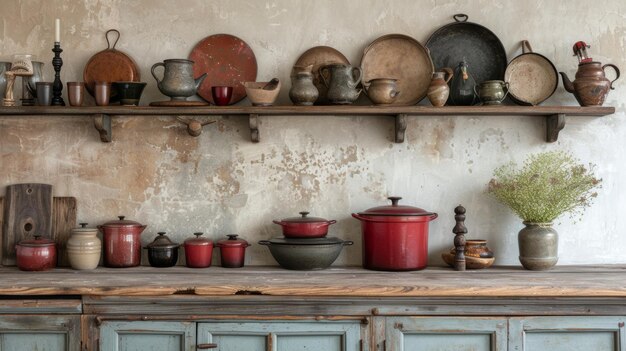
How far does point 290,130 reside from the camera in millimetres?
3484

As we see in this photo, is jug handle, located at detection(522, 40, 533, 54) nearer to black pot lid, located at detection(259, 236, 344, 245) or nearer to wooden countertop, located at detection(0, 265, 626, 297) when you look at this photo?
wooden countertop, located at detection(0, 265, 626, 297)

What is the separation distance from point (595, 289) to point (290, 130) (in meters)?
1.56

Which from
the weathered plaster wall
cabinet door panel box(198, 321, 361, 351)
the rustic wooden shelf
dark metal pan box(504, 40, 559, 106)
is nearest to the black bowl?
the rustic wooden shelf

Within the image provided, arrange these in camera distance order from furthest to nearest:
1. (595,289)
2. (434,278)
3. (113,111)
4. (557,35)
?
(557,35)
(113,111)
(434,278)
(595,289)

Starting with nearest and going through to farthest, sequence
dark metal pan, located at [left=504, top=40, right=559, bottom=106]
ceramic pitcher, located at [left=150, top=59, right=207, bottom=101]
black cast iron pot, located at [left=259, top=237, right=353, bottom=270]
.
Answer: black cast iron pot, located at [left=259, top=237, right=353, bottom=270] < ceramic pitcher, located at [left=150, top=59, right=207, bottom=101] < dark metal pan, located at [left=504, top=40, right=559, bottom=106]

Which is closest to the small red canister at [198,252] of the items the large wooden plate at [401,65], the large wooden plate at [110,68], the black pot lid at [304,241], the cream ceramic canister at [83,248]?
the black pot lid at [304,241]

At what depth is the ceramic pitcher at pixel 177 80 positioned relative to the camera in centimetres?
327

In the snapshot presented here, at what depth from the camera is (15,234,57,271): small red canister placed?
318 cm

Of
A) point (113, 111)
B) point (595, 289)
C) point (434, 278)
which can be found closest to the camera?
point (595, 289)

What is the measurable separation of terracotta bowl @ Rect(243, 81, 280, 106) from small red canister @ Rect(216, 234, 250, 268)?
0.64 meters

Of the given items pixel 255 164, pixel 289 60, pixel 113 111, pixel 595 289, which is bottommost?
pixel 595 289

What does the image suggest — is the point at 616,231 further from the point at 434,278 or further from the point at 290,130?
the point at 290,130

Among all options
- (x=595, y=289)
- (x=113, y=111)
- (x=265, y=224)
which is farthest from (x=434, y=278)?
(x=113, y=111)

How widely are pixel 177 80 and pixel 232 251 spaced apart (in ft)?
2.73
